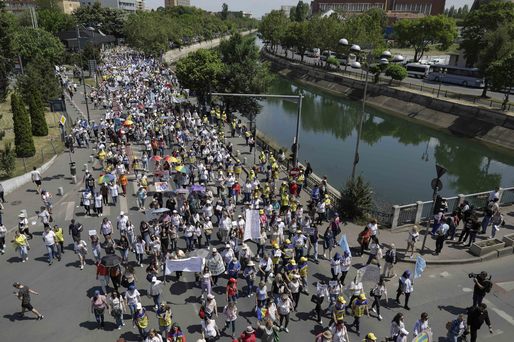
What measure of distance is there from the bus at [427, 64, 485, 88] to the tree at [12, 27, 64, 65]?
58.5 meters

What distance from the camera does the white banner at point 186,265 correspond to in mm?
13781

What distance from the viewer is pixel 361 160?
38406mm

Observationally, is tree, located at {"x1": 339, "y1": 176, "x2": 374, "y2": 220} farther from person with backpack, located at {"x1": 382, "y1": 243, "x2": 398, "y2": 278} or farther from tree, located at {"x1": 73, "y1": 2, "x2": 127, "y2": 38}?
tree, located at {"x1": 73, "y1": 2, "x2": 127, "y2": 38}

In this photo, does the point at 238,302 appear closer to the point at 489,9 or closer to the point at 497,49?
the point at 497,49

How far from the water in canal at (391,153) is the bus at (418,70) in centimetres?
1696

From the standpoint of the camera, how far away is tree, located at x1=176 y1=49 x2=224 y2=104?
42250 mm

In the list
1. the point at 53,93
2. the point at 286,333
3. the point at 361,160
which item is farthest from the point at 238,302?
the point at 53,93

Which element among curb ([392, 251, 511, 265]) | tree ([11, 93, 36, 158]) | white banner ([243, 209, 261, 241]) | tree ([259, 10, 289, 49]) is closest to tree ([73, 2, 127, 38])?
tree ([259, 10, 289, 49])

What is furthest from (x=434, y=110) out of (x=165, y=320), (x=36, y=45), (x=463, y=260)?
(x=36, y=45)

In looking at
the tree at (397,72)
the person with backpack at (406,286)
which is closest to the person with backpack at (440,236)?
the person with backpack at (406,286)

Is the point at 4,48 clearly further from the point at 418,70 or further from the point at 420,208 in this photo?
the point at 418,70

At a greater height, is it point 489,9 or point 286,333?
point 489,9

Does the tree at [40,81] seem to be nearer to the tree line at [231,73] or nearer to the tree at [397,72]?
the tree line at [231,73]

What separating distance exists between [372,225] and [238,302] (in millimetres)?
6758
